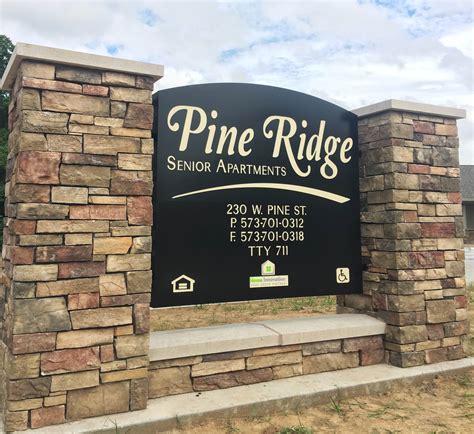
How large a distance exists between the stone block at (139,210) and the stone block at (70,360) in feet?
3.35

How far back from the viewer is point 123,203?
3422 millimetres

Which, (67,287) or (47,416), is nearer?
(47,416)

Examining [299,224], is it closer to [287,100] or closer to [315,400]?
[287,100]

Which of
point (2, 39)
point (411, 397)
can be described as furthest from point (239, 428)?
point (2, 39)

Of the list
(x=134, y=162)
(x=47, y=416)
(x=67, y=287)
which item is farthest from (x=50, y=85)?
(x=47, y=416)

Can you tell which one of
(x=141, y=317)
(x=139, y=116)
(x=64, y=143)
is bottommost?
(x=141, y=317)

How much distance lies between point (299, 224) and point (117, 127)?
2137 mm

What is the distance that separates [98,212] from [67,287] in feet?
1.97

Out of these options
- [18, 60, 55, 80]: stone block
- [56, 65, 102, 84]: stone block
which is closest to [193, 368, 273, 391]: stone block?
[56, 65, 102, 84]: stone block

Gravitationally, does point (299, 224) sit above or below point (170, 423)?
above

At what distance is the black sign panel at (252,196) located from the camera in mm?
4000

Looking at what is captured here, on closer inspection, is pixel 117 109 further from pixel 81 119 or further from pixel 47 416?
pixel 47 416

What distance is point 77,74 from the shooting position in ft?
11.0

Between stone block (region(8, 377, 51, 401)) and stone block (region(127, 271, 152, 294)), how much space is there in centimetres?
86
